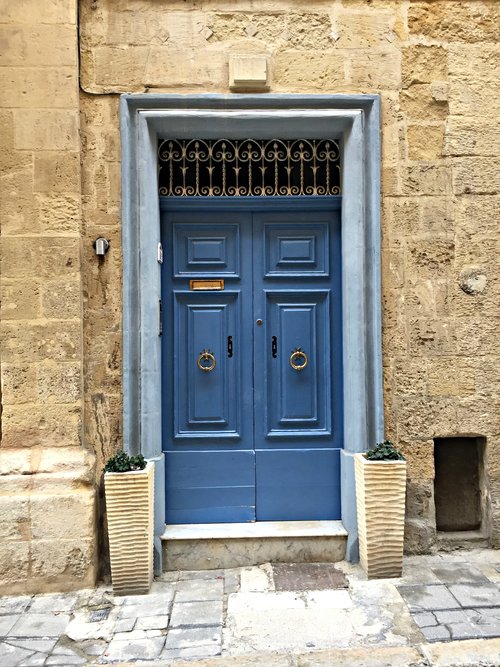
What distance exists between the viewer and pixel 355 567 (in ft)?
13.3

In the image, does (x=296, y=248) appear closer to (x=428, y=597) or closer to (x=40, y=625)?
(x=428, y=597)

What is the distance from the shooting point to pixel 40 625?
3398mm

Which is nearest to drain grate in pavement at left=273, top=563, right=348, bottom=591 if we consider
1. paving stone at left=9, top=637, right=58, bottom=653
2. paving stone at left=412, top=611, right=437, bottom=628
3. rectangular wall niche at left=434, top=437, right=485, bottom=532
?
paving stone at left=412, top=611, right=437, bottom=628

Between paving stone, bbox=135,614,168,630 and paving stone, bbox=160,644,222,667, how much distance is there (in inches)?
10.0

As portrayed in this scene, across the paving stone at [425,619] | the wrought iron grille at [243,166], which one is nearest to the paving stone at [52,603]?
the paving stone at [425,619]

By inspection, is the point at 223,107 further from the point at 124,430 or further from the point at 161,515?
the point at 161,515

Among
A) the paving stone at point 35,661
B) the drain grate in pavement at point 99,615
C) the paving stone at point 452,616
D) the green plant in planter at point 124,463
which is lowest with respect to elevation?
the paving stone at point 35,661

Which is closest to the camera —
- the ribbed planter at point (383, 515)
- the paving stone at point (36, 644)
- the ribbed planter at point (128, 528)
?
the paving stone at point (36, 644)

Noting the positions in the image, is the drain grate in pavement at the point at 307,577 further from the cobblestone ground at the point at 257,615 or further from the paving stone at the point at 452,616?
the paving stone at the point at 452,616

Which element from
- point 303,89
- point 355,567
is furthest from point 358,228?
point 355,567

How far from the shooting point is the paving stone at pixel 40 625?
3.31 m

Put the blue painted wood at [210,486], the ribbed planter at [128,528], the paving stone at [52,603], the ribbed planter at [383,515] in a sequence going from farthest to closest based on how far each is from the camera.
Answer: the blue painted wood at [210,486], the ribbed planter at [383,515], the ribbed planter at [128,528], the paving stone at [52,603]

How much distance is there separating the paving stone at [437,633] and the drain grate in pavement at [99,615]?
187 centimetres

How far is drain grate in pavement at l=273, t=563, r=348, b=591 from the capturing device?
3797 mm
